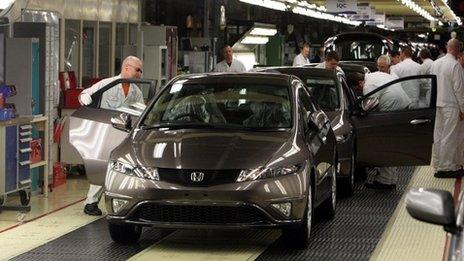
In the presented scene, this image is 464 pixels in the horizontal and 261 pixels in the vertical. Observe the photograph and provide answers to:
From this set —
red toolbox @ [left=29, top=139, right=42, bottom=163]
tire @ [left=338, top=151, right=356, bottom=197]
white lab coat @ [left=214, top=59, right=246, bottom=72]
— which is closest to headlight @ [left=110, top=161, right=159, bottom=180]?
red toolbox @ [left=29, top=139, right=42, bottom=163]

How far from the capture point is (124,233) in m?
9.80

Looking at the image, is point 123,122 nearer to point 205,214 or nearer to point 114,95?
point 114,95

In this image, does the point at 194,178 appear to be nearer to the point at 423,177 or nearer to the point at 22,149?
the point at 22,149

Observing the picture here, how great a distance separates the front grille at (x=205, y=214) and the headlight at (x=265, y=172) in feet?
0.84

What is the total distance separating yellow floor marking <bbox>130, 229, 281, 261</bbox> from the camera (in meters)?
9.30

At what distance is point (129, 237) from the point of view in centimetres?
988

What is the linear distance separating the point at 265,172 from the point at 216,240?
1.13 meters

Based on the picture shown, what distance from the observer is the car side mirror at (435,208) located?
4.52 m

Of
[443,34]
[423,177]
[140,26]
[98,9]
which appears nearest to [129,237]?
[423,177]

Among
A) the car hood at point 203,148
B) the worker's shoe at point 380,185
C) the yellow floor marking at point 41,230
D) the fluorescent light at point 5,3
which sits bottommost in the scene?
the worker's shoe at point 380,185

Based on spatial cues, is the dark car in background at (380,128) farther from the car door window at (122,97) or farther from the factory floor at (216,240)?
the car door window at (122,97)

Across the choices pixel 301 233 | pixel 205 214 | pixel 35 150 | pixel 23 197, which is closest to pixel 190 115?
pixel 205 214

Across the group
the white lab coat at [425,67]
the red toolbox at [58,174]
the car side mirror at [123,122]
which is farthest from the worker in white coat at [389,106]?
the white lab coat at [425,67]

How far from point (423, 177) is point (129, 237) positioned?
691cm
